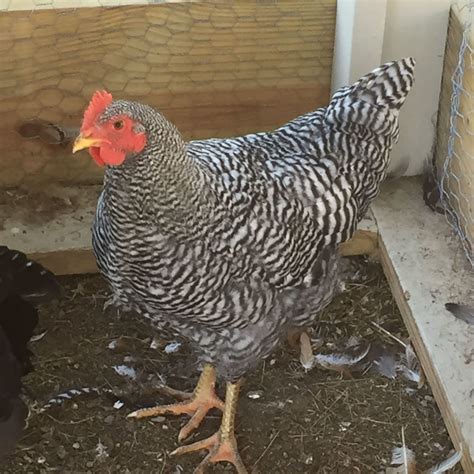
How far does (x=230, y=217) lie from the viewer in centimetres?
175

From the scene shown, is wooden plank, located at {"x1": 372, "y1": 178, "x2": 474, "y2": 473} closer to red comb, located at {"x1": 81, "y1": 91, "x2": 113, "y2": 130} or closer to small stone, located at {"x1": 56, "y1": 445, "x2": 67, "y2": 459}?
small stone, located at {"x1": 56, "y1": 445, "x2": 67, "y2": 459}

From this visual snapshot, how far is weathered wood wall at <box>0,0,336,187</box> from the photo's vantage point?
7.34ft

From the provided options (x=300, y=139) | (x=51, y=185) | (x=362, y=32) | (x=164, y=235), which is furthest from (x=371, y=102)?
(x=51, y=185)

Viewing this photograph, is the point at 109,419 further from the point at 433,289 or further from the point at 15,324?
the point at 433,289

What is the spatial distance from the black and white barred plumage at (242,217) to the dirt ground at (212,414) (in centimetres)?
23

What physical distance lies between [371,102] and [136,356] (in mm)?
822

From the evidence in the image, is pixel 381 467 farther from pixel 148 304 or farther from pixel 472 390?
pixel 148 304

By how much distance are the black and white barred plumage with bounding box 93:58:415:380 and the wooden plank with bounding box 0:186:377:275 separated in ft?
1.47

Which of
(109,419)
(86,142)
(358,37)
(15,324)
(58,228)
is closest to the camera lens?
(86,142)

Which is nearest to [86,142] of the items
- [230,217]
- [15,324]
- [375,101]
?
[230,217]

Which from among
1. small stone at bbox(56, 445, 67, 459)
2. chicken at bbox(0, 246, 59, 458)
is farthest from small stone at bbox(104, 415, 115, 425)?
chicken at bbox(0, 246, 59, 458)

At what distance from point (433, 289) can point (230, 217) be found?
2.34 feet

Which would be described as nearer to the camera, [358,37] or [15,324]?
[15,324]

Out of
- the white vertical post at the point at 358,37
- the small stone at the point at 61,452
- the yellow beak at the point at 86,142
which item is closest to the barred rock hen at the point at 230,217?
the yellow beak at the point at 86,142
